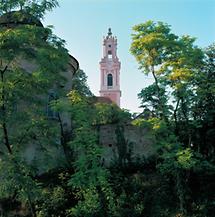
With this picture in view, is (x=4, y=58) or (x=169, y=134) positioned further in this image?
(x=169, y=134)

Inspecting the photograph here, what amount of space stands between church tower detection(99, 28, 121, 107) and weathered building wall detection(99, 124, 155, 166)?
168 feet

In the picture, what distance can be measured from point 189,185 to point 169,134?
2.98m

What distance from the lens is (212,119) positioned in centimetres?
2175

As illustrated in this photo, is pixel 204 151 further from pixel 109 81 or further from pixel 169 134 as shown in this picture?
pixel 109 81

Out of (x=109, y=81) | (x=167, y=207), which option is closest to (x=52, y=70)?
(x=167, y=207)

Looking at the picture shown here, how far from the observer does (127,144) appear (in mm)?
23703

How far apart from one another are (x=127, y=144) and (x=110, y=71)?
5746 cm

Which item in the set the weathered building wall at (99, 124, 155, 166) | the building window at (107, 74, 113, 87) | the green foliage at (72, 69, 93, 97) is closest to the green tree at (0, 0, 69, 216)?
the weathered building wall at (99, 124, 155, 166)

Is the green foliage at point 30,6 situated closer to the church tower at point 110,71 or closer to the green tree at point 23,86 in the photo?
the green tree at point 23,86

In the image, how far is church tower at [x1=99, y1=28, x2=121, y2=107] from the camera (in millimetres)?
77875

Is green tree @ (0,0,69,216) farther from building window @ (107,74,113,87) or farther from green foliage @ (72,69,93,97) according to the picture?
building window @ (107,74,113,87)

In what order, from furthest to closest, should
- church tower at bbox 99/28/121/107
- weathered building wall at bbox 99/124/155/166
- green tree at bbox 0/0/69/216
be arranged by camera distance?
church tower at bbox 99/28/121/107
weathered building wall at bbox 99/124/155/166
green tree at bbox 0/0/69/216

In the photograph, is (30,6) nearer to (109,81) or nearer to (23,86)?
(23,86)

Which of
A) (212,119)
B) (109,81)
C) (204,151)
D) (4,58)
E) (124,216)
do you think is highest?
(109,81)
